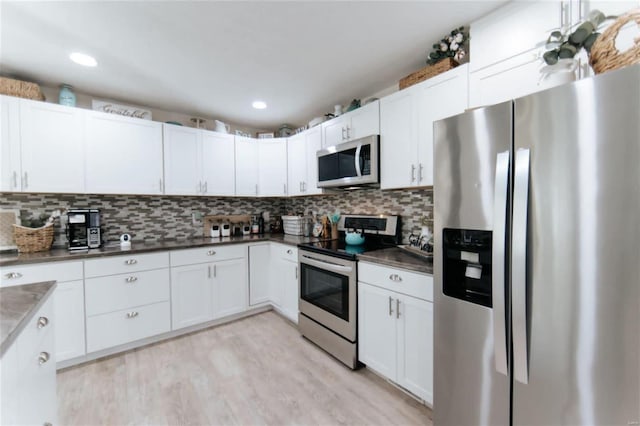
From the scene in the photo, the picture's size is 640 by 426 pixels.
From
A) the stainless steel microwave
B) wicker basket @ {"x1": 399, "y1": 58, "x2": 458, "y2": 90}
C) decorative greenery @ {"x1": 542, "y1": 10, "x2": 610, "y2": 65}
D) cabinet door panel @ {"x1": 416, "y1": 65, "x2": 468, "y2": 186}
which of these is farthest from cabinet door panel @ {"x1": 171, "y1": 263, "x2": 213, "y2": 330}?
decorative greenery @ {"x1": 542, "y1": 10, "x2": 610, "y2": 65}

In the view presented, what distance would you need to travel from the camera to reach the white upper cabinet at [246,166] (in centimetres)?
332

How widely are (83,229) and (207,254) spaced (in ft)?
3.68

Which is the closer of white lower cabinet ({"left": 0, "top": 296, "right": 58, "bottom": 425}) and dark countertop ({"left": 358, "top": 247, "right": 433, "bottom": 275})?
white lower cabinet ({"left": 0, "top": 296, "right": 58, "bottom": 425})

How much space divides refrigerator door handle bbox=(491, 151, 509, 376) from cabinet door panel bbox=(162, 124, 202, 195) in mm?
2909

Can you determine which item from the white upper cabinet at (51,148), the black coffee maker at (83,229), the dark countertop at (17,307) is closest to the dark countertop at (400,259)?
the dark countertop at (17,307)

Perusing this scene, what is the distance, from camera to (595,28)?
1.12m

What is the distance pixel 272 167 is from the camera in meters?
3.45

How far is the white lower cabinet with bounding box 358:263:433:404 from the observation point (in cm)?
160

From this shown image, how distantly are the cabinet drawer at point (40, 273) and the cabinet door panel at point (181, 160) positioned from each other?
1044 millimetres

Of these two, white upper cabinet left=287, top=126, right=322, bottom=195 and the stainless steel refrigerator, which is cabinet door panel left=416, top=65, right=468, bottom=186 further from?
white upper cabinet left=287, top=126, right=322, bottom=195

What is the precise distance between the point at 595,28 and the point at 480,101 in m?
0.54

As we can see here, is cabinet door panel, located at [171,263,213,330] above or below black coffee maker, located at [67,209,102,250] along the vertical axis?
below

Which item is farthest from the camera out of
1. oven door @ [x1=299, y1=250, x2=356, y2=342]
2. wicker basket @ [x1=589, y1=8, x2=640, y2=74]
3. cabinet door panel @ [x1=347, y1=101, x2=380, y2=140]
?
cabinet door panel @ [x1=347, y1=101, x2=380, y2=140]

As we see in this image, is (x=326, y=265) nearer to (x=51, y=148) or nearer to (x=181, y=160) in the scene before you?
(x=181, y=160)
